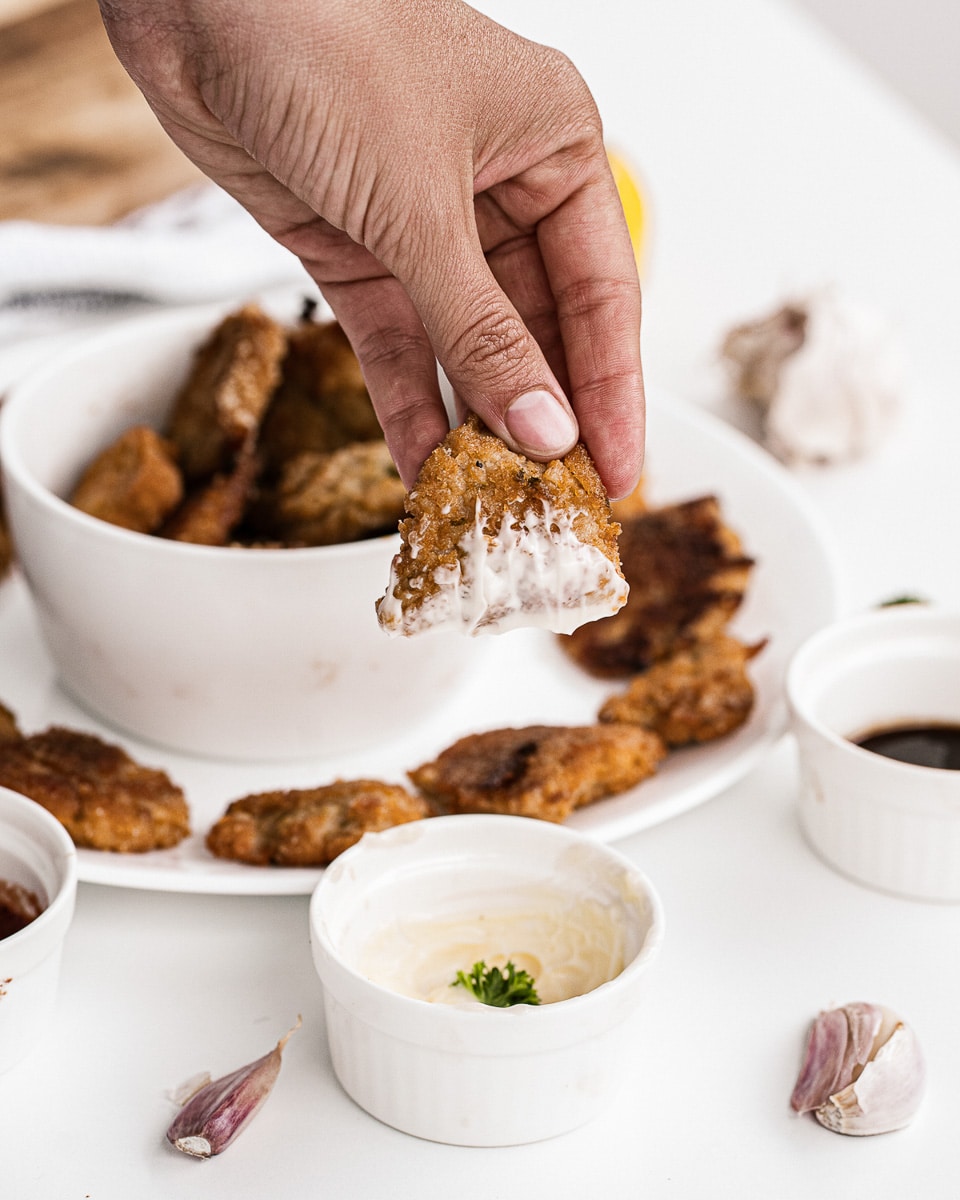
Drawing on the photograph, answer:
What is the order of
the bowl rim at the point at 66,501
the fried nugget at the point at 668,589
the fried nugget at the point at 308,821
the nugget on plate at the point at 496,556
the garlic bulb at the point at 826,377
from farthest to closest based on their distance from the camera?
1. the garlic bulb at the point at 826,377
2. the fried nugget at the point at 668,589
3. the bowl rim at the point at 66,501
4. the fried nugget at the point at 308,821
5. the nugget on plate at the point at 496,556

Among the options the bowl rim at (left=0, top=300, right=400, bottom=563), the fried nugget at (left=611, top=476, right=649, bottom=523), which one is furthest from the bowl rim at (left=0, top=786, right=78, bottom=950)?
the fried nugget at (left=611, top=476, right=649, bottom=523)

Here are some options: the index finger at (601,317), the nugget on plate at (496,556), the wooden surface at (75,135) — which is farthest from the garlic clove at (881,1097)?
the wooden surface at (75,135)

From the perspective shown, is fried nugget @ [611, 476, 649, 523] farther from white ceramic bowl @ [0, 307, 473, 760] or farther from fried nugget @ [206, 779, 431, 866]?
fried nugget @ [206, 779, 431, 866]

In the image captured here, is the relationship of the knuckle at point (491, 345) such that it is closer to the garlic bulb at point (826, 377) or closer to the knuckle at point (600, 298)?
the knuckle at point (600, 298)

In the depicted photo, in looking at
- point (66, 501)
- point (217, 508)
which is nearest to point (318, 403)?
point (217, 508)

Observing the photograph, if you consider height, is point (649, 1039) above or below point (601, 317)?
below

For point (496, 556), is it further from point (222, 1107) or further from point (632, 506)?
point (632, 506)
